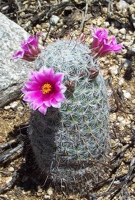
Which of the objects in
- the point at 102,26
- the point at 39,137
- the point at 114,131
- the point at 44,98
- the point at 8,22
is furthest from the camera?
the point at 102,26

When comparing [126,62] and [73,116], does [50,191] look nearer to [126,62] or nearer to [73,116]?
[73,116]

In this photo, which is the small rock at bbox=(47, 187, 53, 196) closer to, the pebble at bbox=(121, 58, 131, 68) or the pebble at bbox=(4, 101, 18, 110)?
the pebble at bbox=(4, 101, 18, 110)

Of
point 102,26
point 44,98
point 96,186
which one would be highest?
point 44,98

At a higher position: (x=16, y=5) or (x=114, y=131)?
(x=16, y=5)

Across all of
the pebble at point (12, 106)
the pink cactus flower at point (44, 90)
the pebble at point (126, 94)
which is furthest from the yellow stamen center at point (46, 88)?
the pebble at point (126, 94)

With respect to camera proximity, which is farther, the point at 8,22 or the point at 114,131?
the point at 8,22

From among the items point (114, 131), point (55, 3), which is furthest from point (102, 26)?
point (114, 131)

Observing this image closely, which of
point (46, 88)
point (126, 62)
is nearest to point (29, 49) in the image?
point (46, 88)

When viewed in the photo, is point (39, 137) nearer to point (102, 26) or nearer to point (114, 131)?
point (114, 131)
